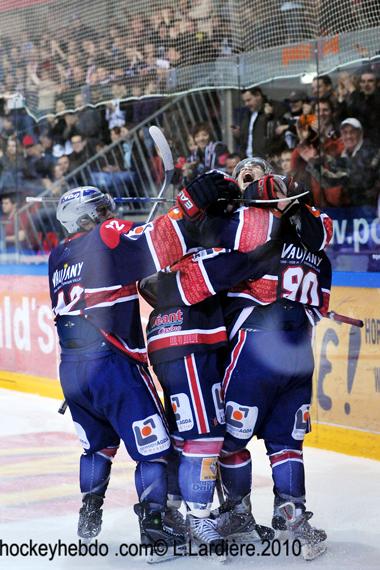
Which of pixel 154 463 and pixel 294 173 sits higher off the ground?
pixel 294 173

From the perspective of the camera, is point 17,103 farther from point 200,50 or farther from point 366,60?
point 366,60

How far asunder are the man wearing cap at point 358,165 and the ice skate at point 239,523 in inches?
89.7

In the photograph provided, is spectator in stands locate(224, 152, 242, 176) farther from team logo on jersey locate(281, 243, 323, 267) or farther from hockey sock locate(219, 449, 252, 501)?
hockey sock locate(219, 449, 252, 501)

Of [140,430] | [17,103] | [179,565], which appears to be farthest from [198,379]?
[17,103]

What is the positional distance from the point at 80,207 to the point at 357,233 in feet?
7.48

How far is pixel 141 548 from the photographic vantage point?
319 centimetres

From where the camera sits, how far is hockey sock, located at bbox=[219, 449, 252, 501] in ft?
10.6

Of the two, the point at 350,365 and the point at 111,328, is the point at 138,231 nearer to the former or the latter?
the point at 111,328

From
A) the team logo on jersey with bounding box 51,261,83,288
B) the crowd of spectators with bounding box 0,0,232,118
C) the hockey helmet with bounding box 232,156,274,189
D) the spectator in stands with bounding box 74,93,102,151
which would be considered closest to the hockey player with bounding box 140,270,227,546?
the team logo on jersey with bounding box 51,261,83,288

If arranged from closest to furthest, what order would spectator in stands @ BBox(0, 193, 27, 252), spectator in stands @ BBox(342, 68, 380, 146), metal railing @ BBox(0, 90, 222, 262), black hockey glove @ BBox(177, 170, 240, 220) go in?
1. black hockey glove @ BBox(177, 170, 240, 220)
2. spectator in stands @ BBox(342, 68, 380, 146)
3. metal railing @ BBox(0, 90, 222, 262)
4. spectator in stands @ BBox(0, 193, 27, 252)

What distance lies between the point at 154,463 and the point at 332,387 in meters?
1.84

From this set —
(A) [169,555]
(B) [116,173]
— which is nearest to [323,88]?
(B) [116,173]

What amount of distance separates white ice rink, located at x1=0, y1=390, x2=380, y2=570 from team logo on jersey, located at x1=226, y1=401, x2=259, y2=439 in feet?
Answer: 1.19

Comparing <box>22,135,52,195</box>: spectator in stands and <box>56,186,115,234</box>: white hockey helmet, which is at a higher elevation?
<box>56,186,115,234</box>: white hockey helmet
